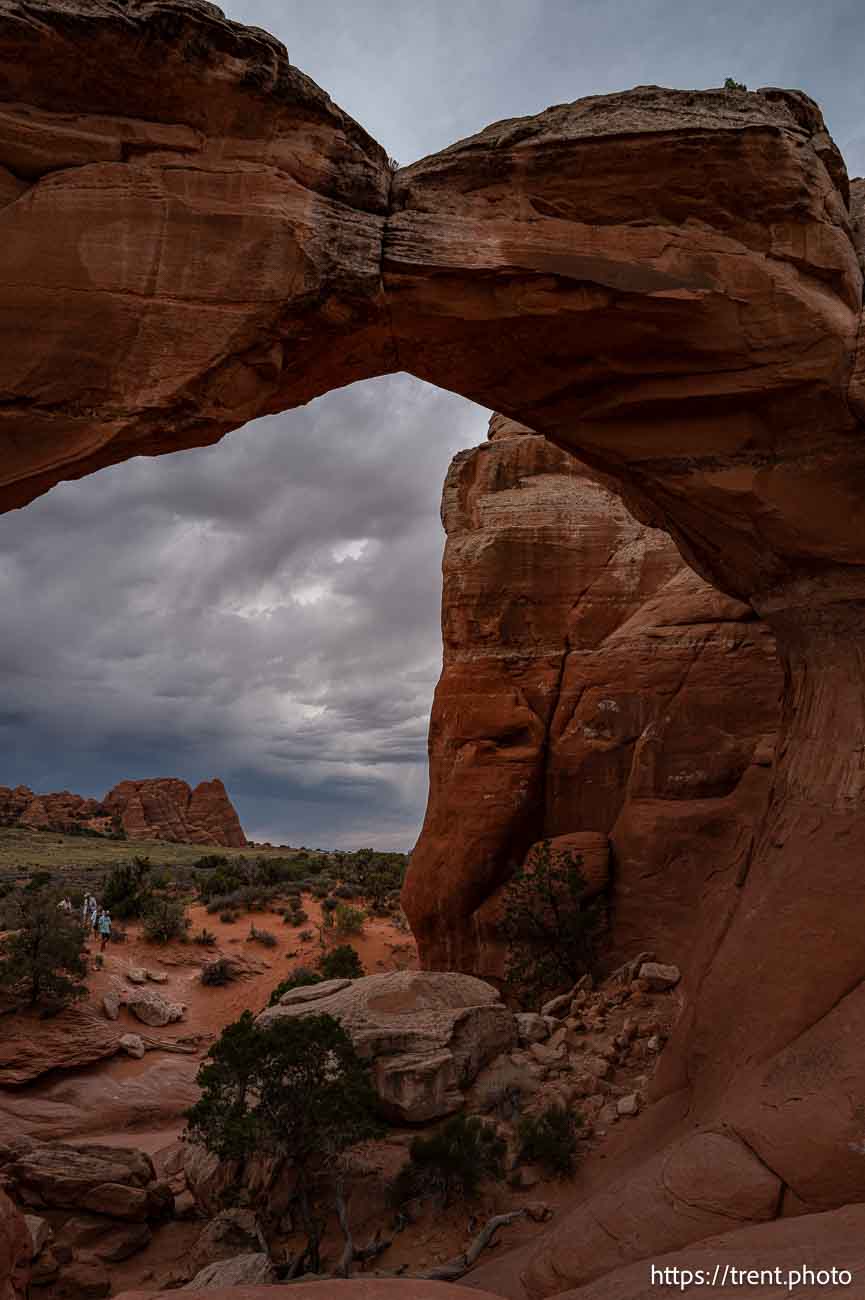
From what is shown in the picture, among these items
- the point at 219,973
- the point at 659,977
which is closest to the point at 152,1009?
the point at 219,973

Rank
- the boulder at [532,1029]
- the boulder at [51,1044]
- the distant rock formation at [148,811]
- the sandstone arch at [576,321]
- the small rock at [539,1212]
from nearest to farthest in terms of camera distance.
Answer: the sandstone arch at [576,321] < the small rock at [539,1212] < the boulder at [532,1029] < the boulder at [51,1044] < the distant rock formation at [148,811]

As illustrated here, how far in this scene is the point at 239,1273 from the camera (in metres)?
7.20

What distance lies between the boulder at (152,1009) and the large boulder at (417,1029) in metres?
6.91

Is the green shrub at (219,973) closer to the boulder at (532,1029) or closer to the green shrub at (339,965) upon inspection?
the green shrub at (339,965)

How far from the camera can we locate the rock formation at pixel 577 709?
15.3m

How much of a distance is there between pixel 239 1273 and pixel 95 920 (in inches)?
680

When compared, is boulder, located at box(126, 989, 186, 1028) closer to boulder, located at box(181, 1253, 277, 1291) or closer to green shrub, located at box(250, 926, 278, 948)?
green shrub, located at box(250, 926, 278, 948)

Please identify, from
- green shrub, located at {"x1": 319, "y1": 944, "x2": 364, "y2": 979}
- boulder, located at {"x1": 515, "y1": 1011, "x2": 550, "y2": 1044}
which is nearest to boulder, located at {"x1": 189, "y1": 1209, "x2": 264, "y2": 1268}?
boulder, located at {"x1": 515, "y1": 1011, "x2": 550, "y2": 1044}

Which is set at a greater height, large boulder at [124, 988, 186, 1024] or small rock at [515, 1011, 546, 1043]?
small rock at [515, 1011, 546, 1043]

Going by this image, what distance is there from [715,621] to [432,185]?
38.0 feet

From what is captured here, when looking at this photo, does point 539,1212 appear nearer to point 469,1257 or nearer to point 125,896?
point 469,1257

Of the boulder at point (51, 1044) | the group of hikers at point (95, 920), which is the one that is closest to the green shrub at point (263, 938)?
the group of hikers at point (95, 920)

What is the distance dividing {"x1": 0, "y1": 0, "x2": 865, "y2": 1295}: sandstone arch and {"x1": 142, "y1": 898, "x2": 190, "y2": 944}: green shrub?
18984mm

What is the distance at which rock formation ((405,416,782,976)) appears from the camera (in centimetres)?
1533
